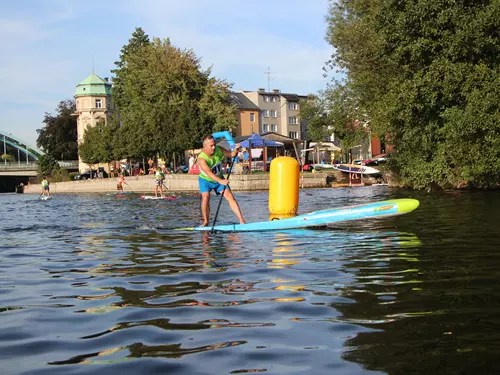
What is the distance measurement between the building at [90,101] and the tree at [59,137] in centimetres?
195

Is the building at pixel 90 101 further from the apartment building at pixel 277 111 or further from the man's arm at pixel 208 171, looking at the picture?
the man's arm at pixel 208 171

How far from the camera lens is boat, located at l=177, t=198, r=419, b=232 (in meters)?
11.2

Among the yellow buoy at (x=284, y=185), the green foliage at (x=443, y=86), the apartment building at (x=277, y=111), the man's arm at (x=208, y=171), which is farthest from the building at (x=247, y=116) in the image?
the man's arm at (x=208, y=171)

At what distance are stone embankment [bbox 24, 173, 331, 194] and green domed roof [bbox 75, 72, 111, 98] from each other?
135ft

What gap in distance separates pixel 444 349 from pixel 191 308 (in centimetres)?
242

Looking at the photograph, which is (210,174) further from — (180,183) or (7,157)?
(7,157)

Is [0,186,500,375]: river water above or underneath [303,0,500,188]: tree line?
underneath

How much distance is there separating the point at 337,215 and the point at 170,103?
182 feet

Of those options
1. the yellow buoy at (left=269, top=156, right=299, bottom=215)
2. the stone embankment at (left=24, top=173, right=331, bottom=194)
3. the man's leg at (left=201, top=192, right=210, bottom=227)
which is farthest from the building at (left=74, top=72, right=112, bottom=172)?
the man's leg at (left=201, top=192, right=210, bottom=227)

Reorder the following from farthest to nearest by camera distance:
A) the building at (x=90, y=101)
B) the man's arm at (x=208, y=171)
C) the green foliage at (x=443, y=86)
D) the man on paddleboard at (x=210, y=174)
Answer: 1. the building at (x=90, y=101)
2. the green foliage at (x=443, y=86)
3. the man on paddleboard at (x=210, y=174)
4. the man's arm at (x=208, y=171)

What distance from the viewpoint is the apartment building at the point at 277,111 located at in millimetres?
103750

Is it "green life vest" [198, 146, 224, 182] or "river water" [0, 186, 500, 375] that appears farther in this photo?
"green life vest" [198, 146, 224, 182]

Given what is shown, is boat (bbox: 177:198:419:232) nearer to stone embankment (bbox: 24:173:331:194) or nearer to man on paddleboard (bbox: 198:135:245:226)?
man on paddleboard (bbox: 198:135:245:226)

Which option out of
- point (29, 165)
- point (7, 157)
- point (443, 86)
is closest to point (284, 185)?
point (443, 86)
